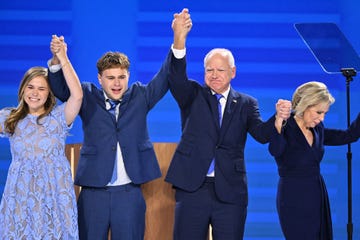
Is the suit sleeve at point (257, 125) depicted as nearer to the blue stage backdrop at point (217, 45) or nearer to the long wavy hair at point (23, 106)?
the long wavy hair at point (23, 106)

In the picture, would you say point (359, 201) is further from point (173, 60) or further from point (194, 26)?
point (173, 60)

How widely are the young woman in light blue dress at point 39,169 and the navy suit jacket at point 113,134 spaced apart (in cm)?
10

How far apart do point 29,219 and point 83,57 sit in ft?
7.48

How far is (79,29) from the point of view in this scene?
5.50m

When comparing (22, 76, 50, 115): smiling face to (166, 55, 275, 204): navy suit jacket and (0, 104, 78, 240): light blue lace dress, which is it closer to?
(0, 104, 78, 240): light blue lace dress

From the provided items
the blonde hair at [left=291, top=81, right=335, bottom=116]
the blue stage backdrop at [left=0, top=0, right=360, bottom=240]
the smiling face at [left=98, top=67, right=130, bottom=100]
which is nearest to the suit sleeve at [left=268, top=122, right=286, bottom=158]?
the blonde hair at [left=291, top=81, right=335, bottom=116]

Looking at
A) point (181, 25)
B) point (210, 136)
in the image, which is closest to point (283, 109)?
point (210, 136)

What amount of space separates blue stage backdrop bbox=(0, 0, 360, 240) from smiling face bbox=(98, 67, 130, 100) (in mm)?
1801

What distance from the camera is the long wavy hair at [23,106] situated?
349 cm

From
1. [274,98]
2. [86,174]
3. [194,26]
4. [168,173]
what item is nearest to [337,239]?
[274,98]

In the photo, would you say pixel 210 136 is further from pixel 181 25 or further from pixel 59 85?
pixel 59 85

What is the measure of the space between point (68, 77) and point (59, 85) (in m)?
0.07

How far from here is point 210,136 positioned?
3.72m

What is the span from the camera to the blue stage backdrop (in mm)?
5484
